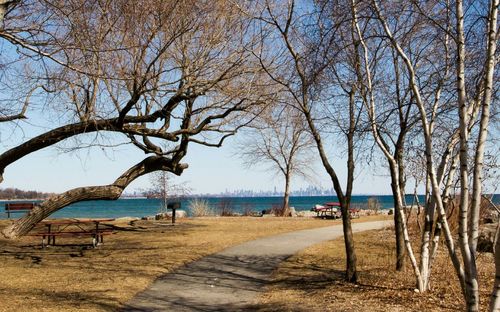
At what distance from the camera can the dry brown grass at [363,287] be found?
762 centimetres

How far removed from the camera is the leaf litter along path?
25.2ft

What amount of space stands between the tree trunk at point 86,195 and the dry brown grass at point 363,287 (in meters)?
5.35

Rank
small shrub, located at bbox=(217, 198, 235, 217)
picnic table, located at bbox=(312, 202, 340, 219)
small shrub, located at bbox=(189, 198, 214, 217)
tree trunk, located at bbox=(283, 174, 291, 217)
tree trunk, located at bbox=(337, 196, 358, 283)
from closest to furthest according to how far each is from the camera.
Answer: tree trunk, located at bbox=(337, 196, 358, 283) < picnic table, located at bbox=(312, 202, 340, 219) < small shrub, located at bbox=(189, 198, 214, 217) < small shrub, located at bbox=(217, 198, 235, 217) < tree trunk, located at bbox=(283, 174, 291, 217)

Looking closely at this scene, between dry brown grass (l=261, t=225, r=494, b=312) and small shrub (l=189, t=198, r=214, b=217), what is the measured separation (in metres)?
20.2

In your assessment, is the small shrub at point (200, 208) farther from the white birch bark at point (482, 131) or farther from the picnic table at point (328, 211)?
the white birch bark at point (482, 131)

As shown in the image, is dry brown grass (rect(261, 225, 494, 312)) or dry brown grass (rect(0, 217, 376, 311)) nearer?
dry brown grass (rect(261, 225, 494, 312))

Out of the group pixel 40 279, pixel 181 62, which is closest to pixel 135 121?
pixel 181 62

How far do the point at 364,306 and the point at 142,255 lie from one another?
684cm

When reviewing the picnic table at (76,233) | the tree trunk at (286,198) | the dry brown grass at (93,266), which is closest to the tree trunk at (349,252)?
the dry brown grass at (93,266)

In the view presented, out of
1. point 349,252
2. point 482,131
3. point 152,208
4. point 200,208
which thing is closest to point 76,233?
point 349,252

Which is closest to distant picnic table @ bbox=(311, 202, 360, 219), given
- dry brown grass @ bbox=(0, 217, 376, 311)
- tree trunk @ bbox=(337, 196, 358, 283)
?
dry brown grass @ bbox=(0, 217, 376, 311)

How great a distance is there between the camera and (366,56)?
8.49m

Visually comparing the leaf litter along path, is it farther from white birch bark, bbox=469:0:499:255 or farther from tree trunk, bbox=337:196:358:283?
white birch bark, bbox=469:0:499:255

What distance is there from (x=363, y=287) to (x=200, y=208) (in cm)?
2473
